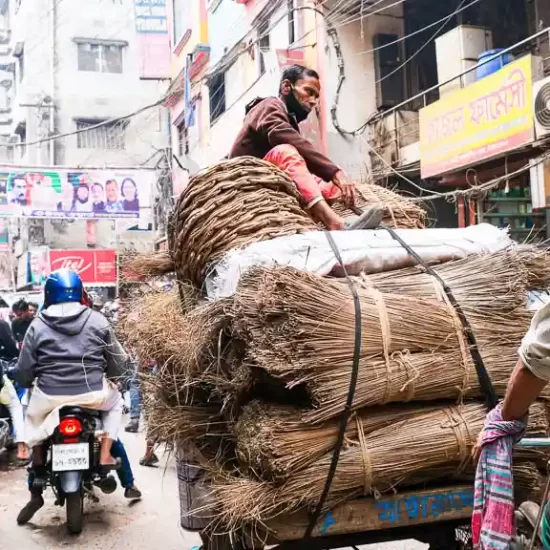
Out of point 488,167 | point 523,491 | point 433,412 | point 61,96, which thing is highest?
point 61,96

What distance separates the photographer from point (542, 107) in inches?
310

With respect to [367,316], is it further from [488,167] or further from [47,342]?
[488,167]

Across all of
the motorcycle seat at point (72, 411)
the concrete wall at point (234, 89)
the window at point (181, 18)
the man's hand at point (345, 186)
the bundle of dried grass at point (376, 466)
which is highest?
the window at point (181, 18)

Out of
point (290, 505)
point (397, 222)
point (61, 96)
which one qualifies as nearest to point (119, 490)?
point (397, 222)

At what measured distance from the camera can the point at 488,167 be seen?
9.53m

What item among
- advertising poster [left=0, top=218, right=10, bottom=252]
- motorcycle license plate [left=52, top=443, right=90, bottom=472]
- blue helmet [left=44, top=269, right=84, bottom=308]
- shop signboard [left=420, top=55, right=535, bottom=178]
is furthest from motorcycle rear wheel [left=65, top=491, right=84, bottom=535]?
advertising poster [left=0, top=218, right=10, bottom=252]

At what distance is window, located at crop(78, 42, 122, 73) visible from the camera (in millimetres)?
30219

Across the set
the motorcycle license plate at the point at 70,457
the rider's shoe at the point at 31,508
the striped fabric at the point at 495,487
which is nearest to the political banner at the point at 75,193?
the rider's shoe at the point at 31,508

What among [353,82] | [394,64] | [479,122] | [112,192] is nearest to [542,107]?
[479,122]

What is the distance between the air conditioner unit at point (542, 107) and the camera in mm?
7789

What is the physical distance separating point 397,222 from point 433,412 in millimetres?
1247

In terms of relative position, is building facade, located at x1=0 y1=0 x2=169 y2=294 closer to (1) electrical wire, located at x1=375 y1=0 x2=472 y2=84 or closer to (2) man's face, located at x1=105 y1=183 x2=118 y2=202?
(2) man's face, located at x1=105 y1=183 x2=118 y2=202

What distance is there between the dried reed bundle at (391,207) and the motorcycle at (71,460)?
8.17 ft

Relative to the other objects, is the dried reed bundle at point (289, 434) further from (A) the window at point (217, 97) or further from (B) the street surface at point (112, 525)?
(A) the window at point (217, 97)
